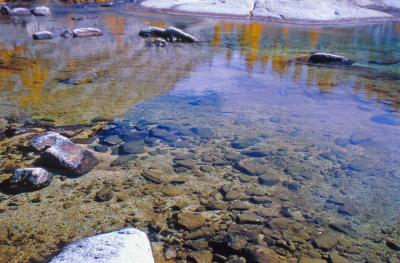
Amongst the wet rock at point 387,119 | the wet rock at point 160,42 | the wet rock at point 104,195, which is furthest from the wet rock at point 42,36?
the wet rock at point 387,119

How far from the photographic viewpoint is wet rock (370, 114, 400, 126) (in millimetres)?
6228

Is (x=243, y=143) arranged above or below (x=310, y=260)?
→ above

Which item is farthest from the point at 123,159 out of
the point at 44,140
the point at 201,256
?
the point at 201,256

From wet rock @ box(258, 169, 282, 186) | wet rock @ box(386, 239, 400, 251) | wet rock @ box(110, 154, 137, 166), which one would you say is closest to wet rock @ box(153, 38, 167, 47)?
wet rock @ box(110, 154, 137, 166)

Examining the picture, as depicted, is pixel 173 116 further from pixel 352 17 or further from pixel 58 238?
pixel 352 17

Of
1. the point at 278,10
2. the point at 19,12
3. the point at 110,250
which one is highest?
the point at 278,10

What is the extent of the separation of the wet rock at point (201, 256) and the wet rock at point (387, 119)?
437 centimetres

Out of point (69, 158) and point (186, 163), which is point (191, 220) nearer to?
point (186, 163)

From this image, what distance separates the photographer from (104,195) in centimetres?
389

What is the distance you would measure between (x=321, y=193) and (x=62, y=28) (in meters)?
14.2

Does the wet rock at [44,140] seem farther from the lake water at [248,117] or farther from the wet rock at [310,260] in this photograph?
the wet rock at [310,260]

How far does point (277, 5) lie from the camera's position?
79.3ft

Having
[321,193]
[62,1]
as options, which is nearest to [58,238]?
[321,193]

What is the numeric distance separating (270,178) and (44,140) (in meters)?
2.75
